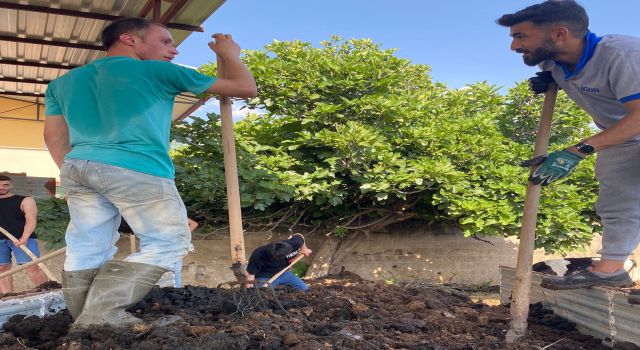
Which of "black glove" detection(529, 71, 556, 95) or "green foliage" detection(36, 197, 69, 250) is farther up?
"black glove" detection(529, 71, 556, 95)

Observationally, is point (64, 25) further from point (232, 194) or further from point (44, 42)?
point (232, 194)

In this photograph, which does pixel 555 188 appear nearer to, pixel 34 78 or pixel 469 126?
pixel 469 126

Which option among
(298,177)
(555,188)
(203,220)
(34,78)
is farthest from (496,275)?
(34,78)

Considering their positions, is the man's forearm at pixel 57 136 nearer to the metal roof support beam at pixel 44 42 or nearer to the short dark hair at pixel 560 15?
the short dark hair at pixel 560 15

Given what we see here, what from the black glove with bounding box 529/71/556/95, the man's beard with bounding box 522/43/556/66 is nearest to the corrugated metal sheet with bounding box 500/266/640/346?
the black glove with bounding box 529/71/556/95

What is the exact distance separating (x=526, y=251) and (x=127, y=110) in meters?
2.15

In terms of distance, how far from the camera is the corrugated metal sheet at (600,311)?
10.0ft

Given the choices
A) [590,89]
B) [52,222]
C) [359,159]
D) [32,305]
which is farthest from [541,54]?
[52,222]

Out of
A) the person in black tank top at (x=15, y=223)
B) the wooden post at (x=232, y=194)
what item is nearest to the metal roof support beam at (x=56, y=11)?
the person in black tank top at (x=15, y=223)

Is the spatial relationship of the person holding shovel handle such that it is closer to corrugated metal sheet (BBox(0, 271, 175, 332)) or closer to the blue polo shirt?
corrugated metal sheet (BBox(0, 271, 175, 332))

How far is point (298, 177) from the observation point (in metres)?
7.96

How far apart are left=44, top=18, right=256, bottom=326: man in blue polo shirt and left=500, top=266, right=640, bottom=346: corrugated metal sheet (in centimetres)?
218

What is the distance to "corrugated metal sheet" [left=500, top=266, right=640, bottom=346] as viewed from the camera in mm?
3061

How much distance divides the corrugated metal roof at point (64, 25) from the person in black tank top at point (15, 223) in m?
1.91
